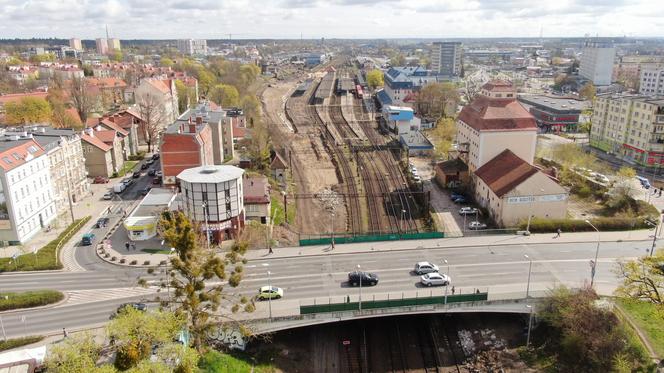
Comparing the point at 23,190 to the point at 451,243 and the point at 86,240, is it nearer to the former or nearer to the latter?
the point at 86,240

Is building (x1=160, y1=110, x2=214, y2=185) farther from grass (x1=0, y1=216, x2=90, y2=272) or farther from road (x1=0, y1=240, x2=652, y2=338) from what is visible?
road (x1=0, y1=240, x2=652, y2=338)

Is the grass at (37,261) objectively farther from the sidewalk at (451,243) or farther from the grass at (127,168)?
the grass at (127,168)

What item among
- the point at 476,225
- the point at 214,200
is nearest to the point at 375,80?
the point at 476,225

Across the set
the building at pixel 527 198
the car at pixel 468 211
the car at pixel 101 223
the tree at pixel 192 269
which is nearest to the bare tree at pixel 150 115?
the car at pixel 101 223

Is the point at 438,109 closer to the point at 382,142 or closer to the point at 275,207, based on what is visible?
the point at 382,142

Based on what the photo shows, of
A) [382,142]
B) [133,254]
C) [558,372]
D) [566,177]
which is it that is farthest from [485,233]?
[382,142]

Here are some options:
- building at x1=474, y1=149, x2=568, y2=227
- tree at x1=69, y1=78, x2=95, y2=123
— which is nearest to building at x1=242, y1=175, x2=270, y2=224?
building at x1=474, y1=149, x2=568, y2=227
